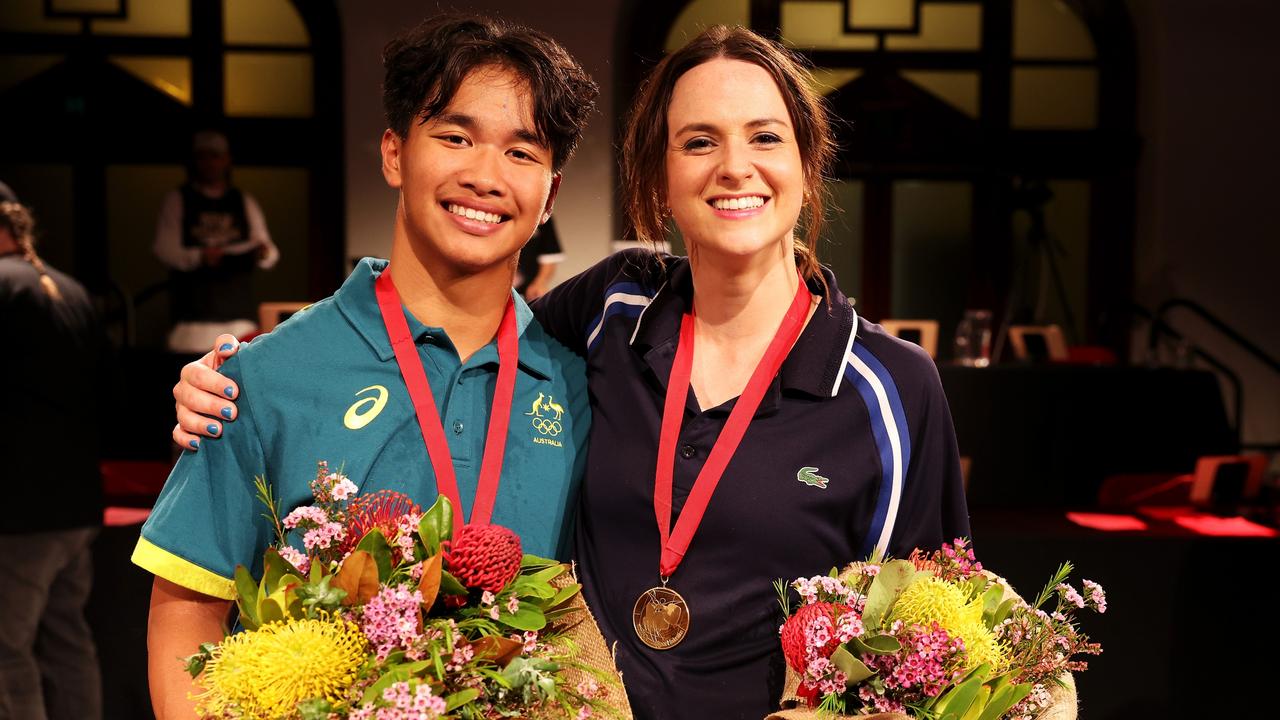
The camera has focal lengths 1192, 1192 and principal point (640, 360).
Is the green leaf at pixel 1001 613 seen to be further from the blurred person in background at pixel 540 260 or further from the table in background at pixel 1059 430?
the blurred person in background at pixel 540 260

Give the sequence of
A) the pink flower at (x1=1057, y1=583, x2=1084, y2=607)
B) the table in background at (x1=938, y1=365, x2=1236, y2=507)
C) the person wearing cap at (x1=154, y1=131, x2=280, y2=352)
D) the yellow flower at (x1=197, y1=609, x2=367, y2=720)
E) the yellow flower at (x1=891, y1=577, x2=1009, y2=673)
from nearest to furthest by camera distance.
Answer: the yellow flower at (x1=197, y1=609, x2=367, y2=720) < the yellow flower at (x1=891, y1=577, x2=1009, y2=673) < the pink flower at (x1=1057, y1=583, x2=1084, y2=607) < the table in background at (x1=938, y1=365, x2=1236, y2=507) < the person wearing cap at (x1=154, y1=131, x2=280, y2=352)

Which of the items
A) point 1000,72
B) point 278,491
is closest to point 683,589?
point 278,491

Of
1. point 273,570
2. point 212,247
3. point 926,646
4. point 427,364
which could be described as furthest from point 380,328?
point 212,247

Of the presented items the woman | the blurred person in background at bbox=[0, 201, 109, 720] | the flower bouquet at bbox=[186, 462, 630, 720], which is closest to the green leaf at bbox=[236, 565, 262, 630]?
the flower bouquet at bbox=[186, 462, 630, 720]

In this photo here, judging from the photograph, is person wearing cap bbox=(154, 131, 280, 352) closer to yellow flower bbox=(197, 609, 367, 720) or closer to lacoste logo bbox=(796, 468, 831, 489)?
lacoste logo bbox=(796, 468, 831, 489)

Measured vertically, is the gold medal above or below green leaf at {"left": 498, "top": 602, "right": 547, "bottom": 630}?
below

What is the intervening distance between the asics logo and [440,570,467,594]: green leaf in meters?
0.41

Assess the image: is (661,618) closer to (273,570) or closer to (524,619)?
(524,619)

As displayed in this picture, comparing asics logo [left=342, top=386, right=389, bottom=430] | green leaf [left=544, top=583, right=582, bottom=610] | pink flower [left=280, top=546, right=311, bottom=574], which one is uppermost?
asics logo [left=342, top=386, right=389, bottom=430]

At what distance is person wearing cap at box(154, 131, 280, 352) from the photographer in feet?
19.7

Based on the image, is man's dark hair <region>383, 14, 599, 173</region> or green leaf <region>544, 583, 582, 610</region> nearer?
green leaf <region>544, 583, 582, 610</region>

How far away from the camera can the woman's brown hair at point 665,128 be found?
1.70 meters

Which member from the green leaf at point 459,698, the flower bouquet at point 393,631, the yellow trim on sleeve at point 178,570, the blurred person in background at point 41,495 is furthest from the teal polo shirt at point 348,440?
the blurred person in background at point 41,495

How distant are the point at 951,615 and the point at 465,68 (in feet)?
3.11
